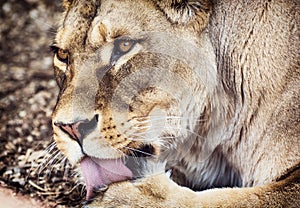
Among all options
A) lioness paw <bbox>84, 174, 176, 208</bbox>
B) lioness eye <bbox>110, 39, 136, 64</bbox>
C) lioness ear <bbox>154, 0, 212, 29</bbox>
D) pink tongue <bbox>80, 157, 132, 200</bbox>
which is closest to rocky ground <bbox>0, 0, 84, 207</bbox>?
pink tongue <bbox>80, 157, 132, 200</bbox>

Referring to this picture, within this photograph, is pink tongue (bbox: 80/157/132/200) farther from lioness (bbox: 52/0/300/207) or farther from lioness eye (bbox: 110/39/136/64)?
lioness eye (bbox: 110/39/136/64)

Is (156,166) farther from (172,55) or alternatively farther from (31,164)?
(31,164)

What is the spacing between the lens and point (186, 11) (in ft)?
8.35

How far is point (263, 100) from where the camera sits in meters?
2.62

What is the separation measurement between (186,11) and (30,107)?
1.20 meters

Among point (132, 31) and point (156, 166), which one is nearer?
point (132, 31)

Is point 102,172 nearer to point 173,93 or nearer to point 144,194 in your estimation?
point 144,194

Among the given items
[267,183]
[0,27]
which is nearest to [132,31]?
[267,183]

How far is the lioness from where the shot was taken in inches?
96.9

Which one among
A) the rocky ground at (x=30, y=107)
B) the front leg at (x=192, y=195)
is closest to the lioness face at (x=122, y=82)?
the front leg at (x=192, y=195)

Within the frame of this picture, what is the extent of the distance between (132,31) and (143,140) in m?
0.42

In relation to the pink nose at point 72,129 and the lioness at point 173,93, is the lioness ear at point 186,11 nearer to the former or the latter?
the lioness at point 173,93

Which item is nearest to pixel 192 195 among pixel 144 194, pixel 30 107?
pixel 144 194

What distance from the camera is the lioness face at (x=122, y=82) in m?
2.46
